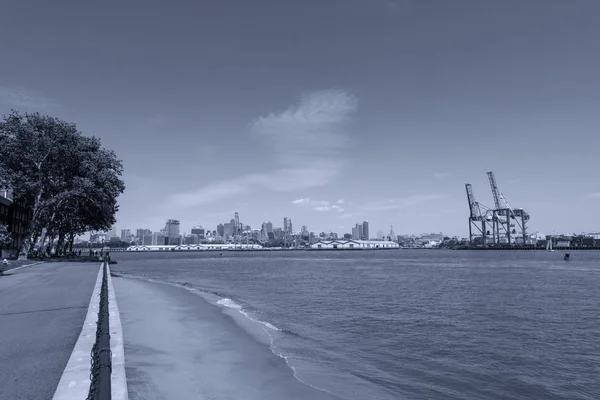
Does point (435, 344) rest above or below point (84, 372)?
below

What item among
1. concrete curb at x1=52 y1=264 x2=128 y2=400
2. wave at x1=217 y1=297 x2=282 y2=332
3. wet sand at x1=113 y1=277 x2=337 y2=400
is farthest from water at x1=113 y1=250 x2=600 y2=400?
concrete curb at x1=52 y1=264 x2=128 y2=400

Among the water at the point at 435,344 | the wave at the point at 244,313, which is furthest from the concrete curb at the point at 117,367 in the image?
the wave at the point at 244,313

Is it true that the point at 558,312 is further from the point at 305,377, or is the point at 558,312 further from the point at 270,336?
the point at 305,377

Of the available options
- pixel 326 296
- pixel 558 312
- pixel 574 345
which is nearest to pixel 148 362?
pixel 574 345

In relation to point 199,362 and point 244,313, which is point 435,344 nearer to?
point 199,362

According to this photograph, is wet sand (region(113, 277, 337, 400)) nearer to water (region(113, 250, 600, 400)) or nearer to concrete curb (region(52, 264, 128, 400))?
concrete curb (region(52, 264, 128, 400))

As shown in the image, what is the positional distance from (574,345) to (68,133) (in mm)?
60200

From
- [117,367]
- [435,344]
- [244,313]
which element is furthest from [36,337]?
[435,344]

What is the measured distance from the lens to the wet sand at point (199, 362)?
28.9 feet

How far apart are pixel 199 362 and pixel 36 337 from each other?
4115 mm

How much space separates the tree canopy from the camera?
169 feet

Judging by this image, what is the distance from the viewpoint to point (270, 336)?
1565 centimetres

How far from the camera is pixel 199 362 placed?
36.2 ft

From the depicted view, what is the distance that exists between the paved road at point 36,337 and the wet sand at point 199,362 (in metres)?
1.56
